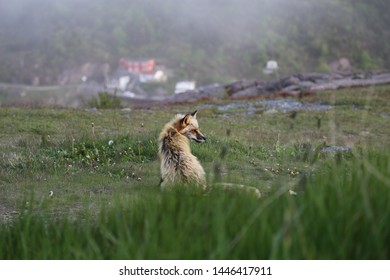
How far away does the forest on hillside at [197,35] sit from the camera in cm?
11881

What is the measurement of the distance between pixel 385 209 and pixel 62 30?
13420 cm

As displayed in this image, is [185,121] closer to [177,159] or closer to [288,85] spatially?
[177,159]

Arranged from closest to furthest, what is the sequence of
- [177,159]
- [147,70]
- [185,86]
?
[177,159], [185,86], [147,70]

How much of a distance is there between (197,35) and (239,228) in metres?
132

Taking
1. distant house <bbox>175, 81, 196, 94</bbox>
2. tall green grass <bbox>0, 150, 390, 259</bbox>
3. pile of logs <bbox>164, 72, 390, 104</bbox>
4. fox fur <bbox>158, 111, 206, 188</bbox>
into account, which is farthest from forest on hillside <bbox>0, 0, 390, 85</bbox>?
tall green grass <bbox>0, 150, 390, 259</bbox>

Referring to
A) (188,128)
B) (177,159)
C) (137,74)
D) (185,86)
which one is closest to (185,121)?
(188,128)

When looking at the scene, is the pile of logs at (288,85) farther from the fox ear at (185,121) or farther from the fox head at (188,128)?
the fox ear at (185,121)

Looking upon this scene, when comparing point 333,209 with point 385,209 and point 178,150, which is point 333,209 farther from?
point 178,150

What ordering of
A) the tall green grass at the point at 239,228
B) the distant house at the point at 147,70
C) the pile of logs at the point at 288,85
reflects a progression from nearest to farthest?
the tall green grass at the point at 239,228 → the pile of logs at the point at 288,85 → the distant house at the point at 147,70

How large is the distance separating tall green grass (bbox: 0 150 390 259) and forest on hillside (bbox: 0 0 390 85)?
107 meters

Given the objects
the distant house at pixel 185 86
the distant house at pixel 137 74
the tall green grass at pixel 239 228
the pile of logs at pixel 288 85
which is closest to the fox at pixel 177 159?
the tall green grass at pixel 239 228

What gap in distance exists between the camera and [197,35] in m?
133

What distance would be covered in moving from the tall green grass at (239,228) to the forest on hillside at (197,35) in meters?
107

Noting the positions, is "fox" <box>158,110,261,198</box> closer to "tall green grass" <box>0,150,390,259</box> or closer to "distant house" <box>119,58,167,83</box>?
"tall green grass" <box>0,150,390,259</box>
